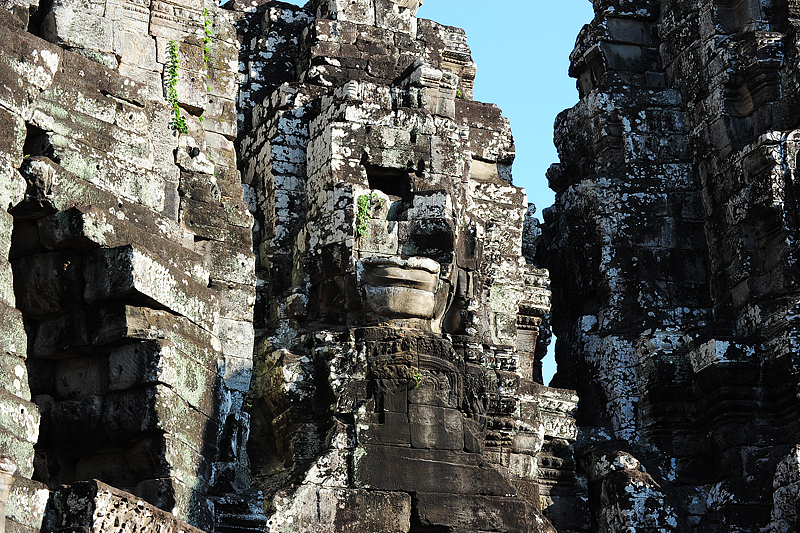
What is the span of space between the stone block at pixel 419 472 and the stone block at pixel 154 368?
2358 millimetres

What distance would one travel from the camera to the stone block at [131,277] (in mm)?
10664

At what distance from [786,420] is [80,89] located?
8618 mm

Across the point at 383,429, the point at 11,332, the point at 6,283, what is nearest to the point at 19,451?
the point at 11,332

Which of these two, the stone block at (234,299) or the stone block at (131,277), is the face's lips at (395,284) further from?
the stone block at (131,277)

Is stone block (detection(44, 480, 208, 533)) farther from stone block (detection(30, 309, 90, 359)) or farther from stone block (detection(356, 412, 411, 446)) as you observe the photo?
stone block (detection(356, 412, 411, 446))

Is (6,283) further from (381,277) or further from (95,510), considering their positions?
(381,277)

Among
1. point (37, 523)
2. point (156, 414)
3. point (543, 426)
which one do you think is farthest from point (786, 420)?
point (37, 523)

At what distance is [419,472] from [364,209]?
2.84 metres

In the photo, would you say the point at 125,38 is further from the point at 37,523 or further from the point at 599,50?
the point at 599,50

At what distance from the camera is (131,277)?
10609 mm

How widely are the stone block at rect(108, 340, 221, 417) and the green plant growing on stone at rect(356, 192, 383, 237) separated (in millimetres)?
3541

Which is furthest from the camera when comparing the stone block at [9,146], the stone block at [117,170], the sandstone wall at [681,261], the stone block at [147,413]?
the sandstone wall at [681,261]

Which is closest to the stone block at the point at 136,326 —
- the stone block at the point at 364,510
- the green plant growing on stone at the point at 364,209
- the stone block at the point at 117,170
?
the stone block at the point at 117,170

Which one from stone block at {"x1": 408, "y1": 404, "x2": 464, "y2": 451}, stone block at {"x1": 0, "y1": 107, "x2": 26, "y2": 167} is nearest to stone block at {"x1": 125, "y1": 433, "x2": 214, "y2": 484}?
stone block at {"x1": 0, "y1": 107, "x2": 26, "y2": 167}
